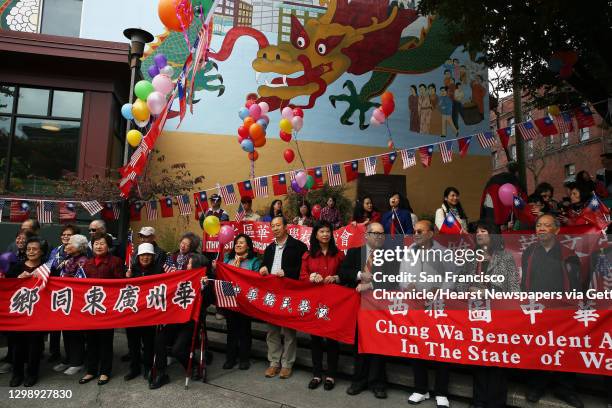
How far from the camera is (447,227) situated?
540 cm

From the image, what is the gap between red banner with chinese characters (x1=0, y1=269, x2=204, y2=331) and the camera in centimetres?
461

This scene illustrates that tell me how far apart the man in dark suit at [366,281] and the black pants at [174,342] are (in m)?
1.84

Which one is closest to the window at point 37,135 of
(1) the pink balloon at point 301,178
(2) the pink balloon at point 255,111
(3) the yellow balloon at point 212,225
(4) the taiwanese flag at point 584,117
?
(2) the pink balloon at point 255,111

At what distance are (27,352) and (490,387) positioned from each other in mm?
4963

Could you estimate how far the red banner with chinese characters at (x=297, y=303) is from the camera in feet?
14.6

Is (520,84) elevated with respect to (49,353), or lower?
elevated

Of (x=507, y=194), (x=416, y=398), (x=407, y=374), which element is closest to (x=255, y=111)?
(x=507, y=194)

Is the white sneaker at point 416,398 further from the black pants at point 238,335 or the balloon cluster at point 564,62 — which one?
the balloon cluster at point 564,62

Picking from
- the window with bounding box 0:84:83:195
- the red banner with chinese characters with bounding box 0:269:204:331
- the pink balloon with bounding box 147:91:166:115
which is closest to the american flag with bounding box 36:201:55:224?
the window with bounding box 0:84:83:195

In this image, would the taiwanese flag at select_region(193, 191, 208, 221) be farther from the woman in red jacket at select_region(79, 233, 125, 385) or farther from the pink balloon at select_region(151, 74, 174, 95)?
the woman in red jacket at select_region(79, 233, 125, 385)

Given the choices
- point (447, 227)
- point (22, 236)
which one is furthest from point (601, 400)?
point (22, 236)

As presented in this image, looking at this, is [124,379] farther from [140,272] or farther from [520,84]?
[520,84]

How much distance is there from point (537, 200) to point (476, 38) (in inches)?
164

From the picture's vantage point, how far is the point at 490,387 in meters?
3.83
